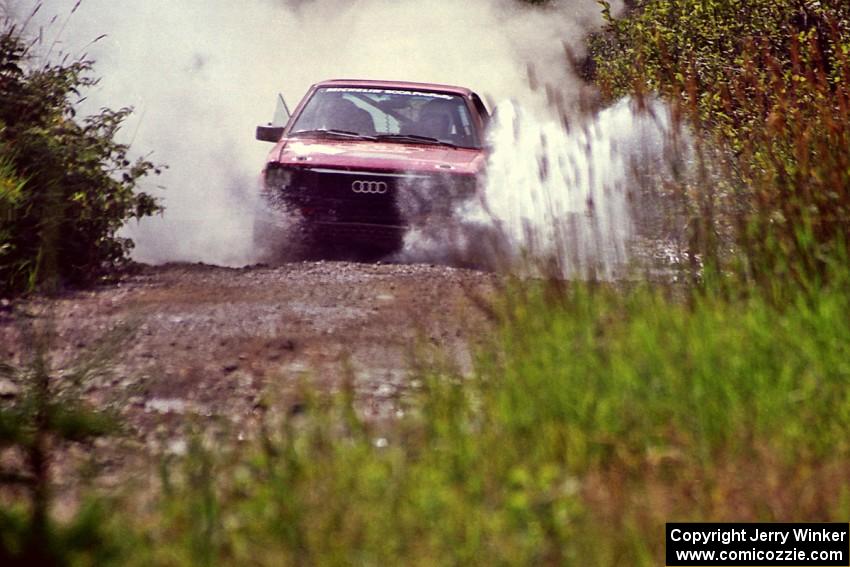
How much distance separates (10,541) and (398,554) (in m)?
1.01

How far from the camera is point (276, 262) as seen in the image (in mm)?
10023

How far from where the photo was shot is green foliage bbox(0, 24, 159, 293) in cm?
858

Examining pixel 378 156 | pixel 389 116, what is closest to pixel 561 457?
pixel 378 156

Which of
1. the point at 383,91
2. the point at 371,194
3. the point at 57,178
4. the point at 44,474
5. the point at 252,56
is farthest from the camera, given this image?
the point at 252,56

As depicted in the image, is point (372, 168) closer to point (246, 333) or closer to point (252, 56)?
point (246, 333)

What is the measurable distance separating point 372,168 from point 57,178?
2.07 meters

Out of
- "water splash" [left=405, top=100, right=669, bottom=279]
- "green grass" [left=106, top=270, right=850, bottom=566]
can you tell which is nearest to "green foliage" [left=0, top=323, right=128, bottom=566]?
"green grass" [left=106, top=270, right=850, bottom=566]

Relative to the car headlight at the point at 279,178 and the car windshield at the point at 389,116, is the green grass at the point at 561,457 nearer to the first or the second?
the car headlight at the point at 279,178

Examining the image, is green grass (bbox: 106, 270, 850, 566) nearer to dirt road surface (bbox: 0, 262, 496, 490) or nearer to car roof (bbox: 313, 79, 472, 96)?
dirt road surface (bbox: 0, 262, 496, 490)

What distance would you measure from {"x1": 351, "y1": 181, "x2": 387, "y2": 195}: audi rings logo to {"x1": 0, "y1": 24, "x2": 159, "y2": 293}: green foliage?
156 centimetres

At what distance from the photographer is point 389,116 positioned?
10867 millimetres

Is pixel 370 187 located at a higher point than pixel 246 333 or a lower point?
higher

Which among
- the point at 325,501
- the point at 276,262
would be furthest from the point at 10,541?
the point at 276,262

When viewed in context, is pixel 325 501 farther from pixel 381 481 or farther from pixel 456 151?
pixel 456 151
